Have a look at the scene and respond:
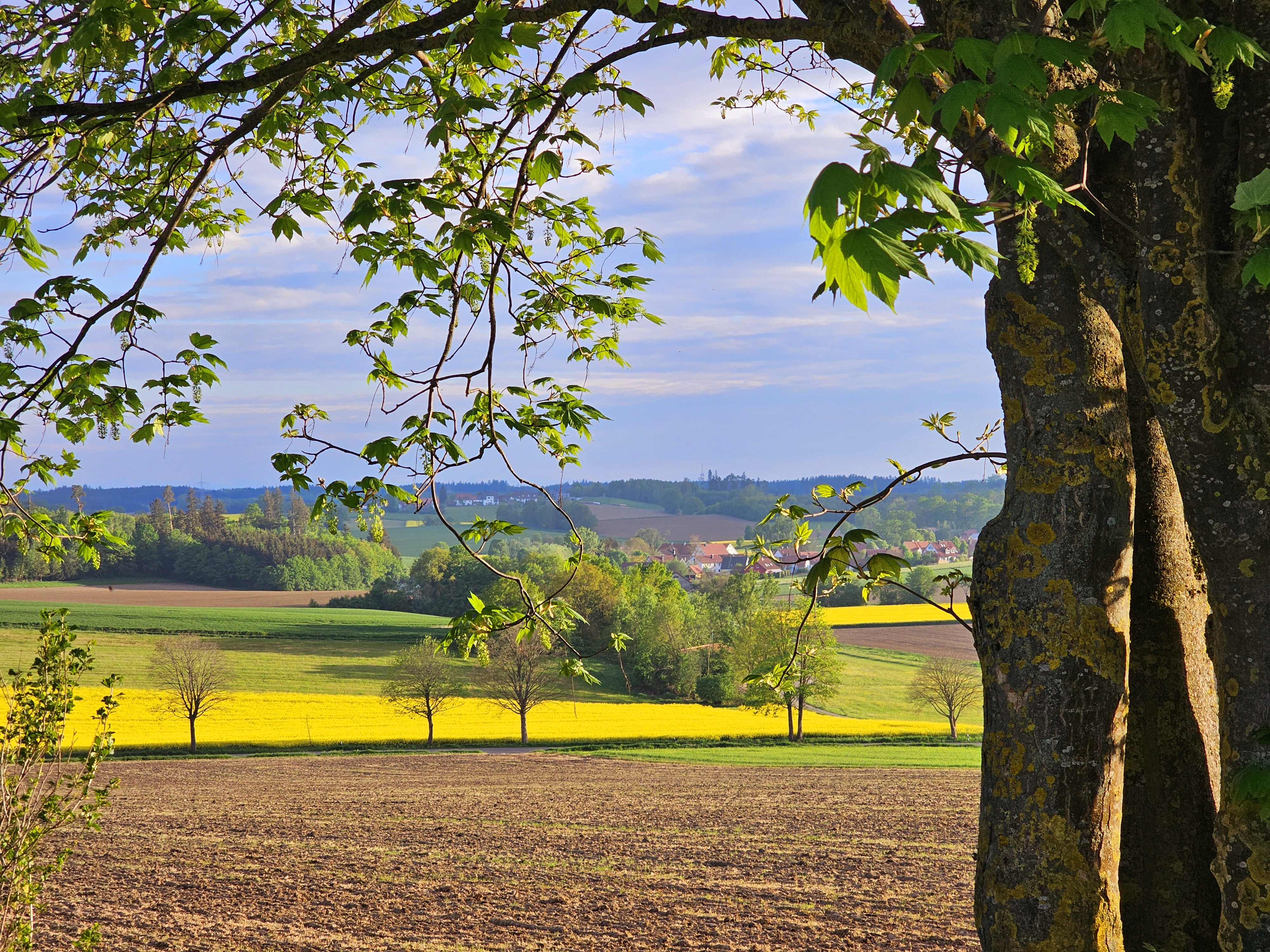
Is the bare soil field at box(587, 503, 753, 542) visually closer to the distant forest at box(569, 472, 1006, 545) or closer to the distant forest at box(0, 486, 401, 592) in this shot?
the distant forest at box(569, 472, 1006, 545)

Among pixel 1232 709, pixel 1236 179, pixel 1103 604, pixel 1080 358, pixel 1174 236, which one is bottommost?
pixel 1232 709

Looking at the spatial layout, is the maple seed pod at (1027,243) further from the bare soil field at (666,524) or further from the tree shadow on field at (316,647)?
the bare soil field at (666,524)

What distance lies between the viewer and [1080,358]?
345 cm

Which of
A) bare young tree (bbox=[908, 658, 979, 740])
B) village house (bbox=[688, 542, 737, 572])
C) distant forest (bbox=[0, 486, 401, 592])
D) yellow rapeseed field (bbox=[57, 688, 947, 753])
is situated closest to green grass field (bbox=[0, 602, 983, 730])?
bare young tree (bbox=[908, 658, 979, 740])

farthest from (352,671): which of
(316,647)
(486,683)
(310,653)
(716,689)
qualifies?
(716,689)

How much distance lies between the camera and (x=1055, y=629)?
329 centimetres

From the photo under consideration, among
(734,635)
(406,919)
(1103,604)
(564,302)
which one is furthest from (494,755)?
(1103,604)

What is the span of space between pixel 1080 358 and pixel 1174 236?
54cm

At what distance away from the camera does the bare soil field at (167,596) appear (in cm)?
7262

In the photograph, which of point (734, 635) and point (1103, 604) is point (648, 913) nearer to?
point (1103, 604)

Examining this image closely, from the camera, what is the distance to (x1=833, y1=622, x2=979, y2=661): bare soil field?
59.9 metres

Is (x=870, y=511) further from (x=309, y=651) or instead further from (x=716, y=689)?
(x=309, y=651)

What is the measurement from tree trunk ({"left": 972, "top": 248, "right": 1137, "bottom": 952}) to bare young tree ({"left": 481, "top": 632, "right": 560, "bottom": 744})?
36572mm

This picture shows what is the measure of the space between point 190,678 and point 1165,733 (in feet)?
135
